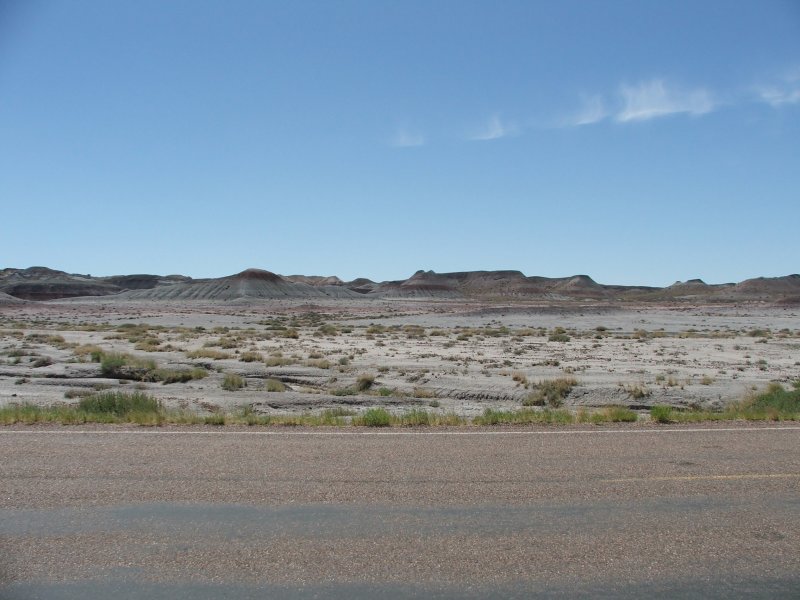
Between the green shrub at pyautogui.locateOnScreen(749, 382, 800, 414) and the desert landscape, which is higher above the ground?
the green shrub at pyautogui.locateOnScreen(749, 382, 800, 414)

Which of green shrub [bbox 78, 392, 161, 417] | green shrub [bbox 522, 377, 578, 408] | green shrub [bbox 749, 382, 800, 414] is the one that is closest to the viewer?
green shrub [bbox 78, 392, 161, 417]

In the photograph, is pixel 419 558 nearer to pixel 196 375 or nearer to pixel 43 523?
pixel 43 523

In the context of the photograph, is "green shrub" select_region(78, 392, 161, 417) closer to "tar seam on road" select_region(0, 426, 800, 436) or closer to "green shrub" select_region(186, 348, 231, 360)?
"tar seam on road" select_region(0, 426, 800, 436)

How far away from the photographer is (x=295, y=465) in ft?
26.6

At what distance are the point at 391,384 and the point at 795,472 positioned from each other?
15.2 m

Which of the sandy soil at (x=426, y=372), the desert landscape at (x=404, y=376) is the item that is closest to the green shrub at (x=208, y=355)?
the desert landscape at (x=404, y=376)

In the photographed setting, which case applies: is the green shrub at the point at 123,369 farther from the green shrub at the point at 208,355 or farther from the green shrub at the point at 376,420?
the green shrub at the point at 376,420

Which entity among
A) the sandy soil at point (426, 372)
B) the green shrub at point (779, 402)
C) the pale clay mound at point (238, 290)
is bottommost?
the sandy soil at point (426, 372)

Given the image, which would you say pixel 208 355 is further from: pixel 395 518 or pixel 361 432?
pixel 395 518

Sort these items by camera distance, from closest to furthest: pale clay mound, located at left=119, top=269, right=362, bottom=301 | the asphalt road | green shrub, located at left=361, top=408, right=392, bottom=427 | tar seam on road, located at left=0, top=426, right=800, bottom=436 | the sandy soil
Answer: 1. the asphalt road
2. tar seam on road, located at left=0, top=426, right=800, bottom=436
3. green shrub, located at left=361, top=408, right=392, bottom=427
4. the sandy soil
5. pale clay mound, located at left=119, top=269, right=362, bottom=301

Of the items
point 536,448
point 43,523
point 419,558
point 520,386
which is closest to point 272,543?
point 419,558

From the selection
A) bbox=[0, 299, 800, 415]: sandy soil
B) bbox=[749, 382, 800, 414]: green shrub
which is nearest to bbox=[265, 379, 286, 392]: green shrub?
Answer: bbox=[0, 299, 800, 415]: sandy soil

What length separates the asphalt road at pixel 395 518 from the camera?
5.09m

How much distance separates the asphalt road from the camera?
5086mm
